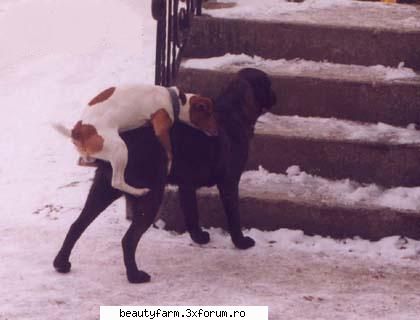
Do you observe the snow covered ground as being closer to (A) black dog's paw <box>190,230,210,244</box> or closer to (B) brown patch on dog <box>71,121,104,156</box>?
(A) black dog's paw <box>190,230,210,244</box>

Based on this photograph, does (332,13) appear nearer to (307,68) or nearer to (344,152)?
(307,68)

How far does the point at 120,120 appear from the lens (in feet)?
14.7

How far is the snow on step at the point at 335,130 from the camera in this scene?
18.6ft

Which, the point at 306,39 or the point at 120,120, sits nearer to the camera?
the point at 120,120

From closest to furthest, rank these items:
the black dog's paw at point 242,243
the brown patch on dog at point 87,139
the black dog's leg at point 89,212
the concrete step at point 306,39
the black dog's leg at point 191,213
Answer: the brown patch on dog at point 87,139 → the black dog's leg at point 89,212 → the black dog's leg at point 191,213 → the black dog's paw at point 242,243 → the concrete step at point 306,39

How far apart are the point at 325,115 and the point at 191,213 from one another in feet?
4.53

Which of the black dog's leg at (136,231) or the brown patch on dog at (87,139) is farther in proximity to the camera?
the black dog's leg at (136,231)

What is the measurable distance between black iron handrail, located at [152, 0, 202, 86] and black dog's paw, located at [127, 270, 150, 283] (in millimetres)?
1606

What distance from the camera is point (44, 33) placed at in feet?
29.4

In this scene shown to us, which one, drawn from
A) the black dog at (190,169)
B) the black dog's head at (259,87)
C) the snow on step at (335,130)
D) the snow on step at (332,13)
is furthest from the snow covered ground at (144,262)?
the snow on step at (332,13)

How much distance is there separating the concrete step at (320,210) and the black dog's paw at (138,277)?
0.86m

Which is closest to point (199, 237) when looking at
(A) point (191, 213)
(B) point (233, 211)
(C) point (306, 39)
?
(A) point (191, 213)

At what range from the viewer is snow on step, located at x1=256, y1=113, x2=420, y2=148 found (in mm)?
5676

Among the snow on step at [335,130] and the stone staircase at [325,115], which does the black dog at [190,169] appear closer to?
the stone staircase at [325,115]
